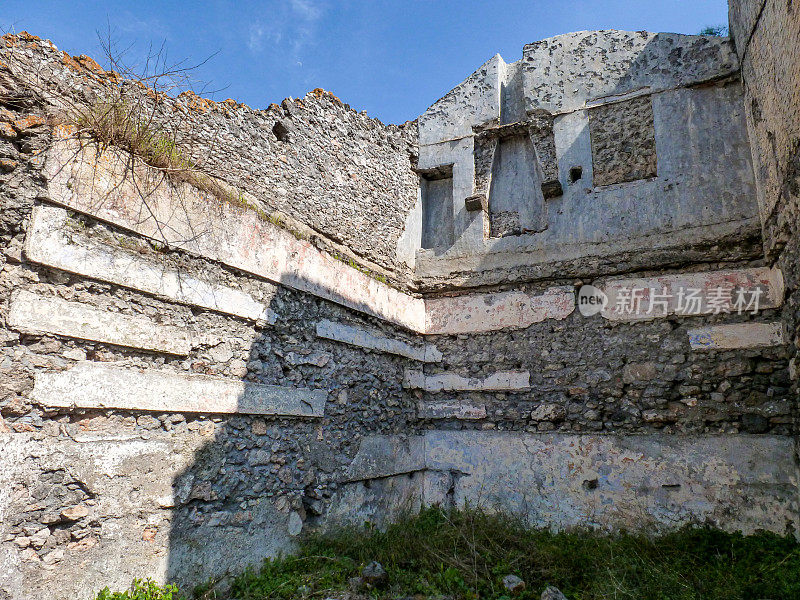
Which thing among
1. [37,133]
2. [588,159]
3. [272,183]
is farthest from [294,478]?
[588,159]

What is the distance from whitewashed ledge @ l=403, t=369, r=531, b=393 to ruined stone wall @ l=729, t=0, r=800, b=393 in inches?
95.7


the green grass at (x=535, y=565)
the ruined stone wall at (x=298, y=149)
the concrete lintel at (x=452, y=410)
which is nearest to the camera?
the ruined stone wall at (x=298, y=149)

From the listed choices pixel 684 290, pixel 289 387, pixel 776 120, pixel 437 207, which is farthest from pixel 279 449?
pixel 776 120

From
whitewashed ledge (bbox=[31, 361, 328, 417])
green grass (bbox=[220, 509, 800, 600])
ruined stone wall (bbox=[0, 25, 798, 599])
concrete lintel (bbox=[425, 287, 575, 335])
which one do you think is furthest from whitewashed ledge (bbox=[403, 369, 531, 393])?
whitewashed ledge (bbox=[31, 361, 328, 417])

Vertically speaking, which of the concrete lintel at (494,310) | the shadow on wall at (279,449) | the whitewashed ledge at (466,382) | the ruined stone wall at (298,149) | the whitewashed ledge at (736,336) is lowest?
the shadow on wall at (279,449)

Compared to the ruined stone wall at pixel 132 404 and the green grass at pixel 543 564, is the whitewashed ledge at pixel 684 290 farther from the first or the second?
the ruined stone wall at pixel 132 404

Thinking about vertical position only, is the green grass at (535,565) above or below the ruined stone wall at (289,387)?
below

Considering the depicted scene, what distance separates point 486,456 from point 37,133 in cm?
482

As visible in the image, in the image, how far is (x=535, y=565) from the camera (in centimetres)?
414

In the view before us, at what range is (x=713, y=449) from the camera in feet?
15.4

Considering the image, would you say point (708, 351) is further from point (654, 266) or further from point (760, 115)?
point (760, 115)

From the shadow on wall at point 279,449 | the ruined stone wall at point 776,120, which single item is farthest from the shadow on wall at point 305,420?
the ruined stone wall at point 776,120

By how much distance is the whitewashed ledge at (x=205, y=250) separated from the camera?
3.13 m

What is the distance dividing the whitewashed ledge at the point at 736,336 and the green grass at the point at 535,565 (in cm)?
164
